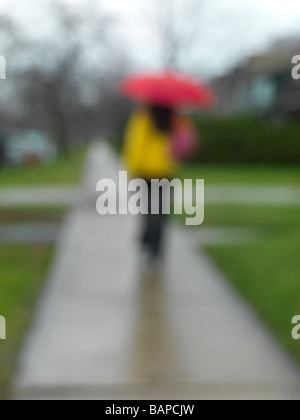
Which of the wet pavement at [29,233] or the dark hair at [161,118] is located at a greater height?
the wet pavement at [29,233]

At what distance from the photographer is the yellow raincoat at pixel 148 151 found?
6.00 meters

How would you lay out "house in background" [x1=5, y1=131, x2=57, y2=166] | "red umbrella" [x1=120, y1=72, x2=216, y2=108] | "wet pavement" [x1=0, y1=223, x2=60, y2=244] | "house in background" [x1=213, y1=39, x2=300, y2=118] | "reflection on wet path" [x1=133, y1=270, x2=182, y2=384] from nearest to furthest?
"reflection on wet path" [x1=133, y1=270, x2=182, y2=384] → "red umbrella" [x1=120, y1=72, x2=216, y2=108] → "wet pavement" [x1=0, y1=223, x2=60, y2=244] → "house in background" [x1=213, y1=39, x2=300, y2=118] → "house in background" [x1=5, y1=131, x2=57, y2=166]

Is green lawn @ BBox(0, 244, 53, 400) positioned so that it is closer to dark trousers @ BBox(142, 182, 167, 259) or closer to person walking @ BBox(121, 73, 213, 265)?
dark trousers @ BBox(142, 182, 167, 259)

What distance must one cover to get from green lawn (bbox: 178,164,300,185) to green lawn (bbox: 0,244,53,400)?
11157mm

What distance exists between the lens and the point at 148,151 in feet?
19.8

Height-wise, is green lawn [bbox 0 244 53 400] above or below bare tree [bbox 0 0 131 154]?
below

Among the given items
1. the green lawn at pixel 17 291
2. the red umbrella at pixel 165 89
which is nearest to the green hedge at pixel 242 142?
the green lawn at pixel 17 291

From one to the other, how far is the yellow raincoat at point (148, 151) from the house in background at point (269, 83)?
2317 mm

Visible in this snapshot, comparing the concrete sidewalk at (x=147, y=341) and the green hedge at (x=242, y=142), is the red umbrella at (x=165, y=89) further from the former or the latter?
the green hedge at (x=242, y=142)

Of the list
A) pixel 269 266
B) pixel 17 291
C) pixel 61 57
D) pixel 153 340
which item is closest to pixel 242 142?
pixel 61 57

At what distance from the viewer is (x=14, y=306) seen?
5.29 metres

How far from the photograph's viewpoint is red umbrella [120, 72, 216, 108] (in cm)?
595

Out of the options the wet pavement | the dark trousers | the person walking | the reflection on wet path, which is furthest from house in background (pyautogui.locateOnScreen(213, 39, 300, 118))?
the wet pavement
